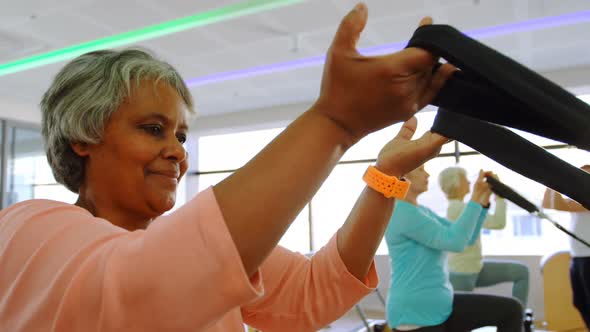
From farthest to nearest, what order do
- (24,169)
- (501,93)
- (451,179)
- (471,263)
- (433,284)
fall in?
(24,169)
(471,263)
(451,179)
(433,284)
(501,93)

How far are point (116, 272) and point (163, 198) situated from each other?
1.34 ft

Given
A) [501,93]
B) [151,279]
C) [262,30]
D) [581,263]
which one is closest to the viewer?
[151,279]

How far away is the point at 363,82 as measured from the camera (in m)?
0.42

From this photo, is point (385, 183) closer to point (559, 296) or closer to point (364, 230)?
point (364, 230)

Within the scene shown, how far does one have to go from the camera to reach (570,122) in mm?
499

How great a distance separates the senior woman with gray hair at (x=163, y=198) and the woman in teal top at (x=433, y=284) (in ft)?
5.06

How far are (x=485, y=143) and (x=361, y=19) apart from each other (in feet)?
1.06

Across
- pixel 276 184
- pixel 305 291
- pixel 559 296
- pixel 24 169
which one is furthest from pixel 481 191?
pixel 24 169

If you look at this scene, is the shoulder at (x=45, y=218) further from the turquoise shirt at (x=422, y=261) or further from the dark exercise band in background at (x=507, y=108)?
the turquoise shirt at (x=422, y=261)

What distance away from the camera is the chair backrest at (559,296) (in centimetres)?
482

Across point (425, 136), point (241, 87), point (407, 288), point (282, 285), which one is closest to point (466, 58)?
point (425, 136)

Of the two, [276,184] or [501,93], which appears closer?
[276,184]

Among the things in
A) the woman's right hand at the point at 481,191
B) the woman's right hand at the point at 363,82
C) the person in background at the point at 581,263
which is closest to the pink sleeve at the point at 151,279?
the woman's right hand at the point at 363,82

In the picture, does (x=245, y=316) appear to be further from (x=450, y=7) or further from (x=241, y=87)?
(x=241, y=87)
